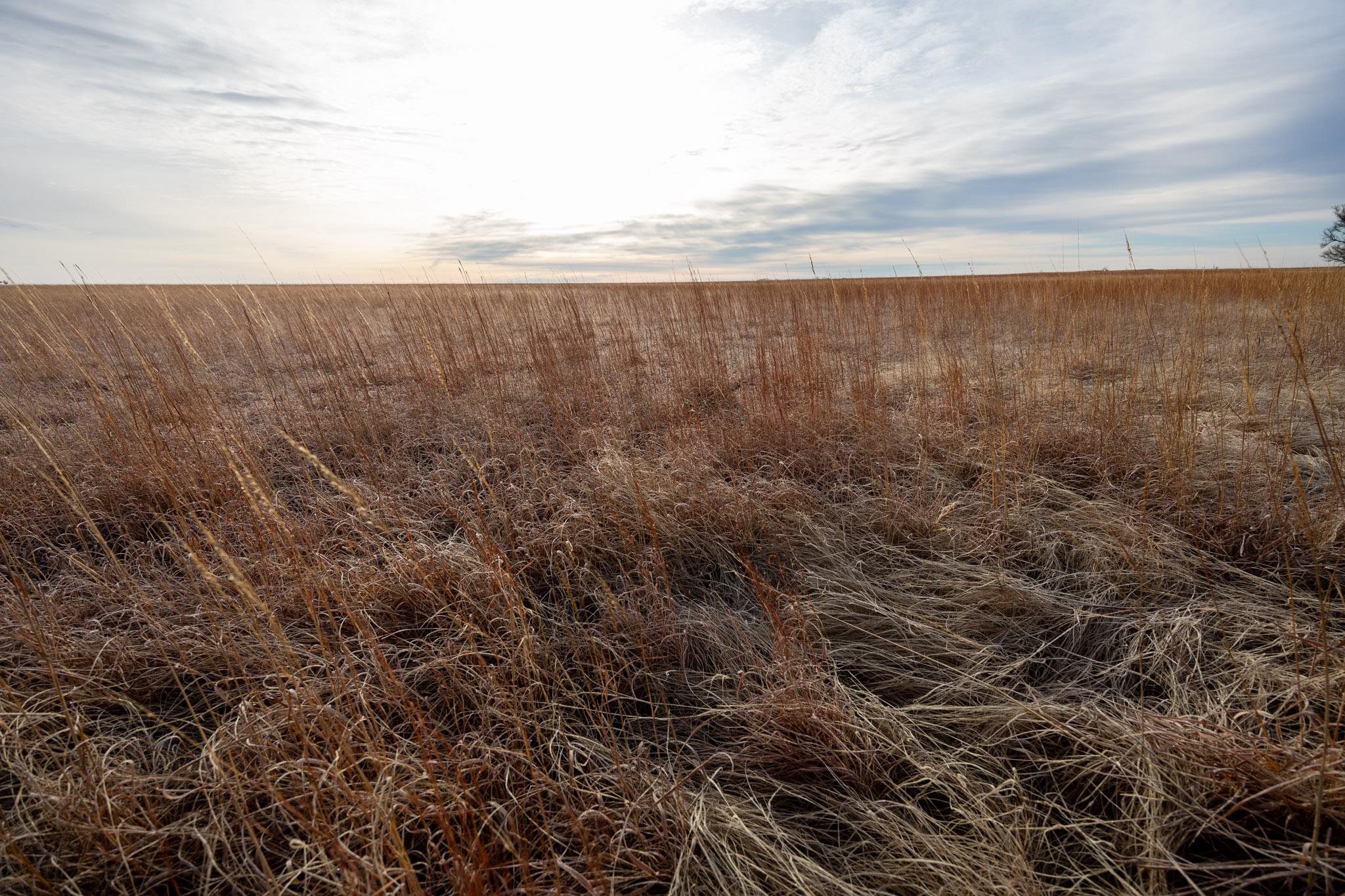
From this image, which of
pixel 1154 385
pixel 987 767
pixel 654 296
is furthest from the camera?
pixel 654 296

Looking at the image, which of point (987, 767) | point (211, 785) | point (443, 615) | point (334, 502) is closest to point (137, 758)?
point (211, 785)

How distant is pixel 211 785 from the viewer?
106cm

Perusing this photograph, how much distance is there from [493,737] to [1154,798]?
1446 mm

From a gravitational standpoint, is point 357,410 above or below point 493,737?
above

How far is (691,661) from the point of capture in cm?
154

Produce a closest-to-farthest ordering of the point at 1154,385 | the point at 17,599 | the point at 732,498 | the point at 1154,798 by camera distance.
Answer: the point at 1154,798 → the point at 17,599 → the point at 732,498 → the point at 1154,385

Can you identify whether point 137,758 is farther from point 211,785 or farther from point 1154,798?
point 1154,798

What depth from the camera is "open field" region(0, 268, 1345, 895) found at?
0.97m

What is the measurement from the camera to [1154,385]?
2.89 metres

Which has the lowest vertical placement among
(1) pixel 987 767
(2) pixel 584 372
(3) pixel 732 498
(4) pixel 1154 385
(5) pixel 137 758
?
(1) pixel 987 767

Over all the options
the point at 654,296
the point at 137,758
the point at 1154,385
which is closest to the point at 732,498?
the point at 137,758

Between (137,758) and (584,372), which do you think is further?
(584,372)

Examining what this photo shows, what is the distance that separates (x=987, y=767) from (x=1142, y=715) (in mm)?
396

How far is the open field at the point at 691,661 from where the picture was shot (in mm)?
975
